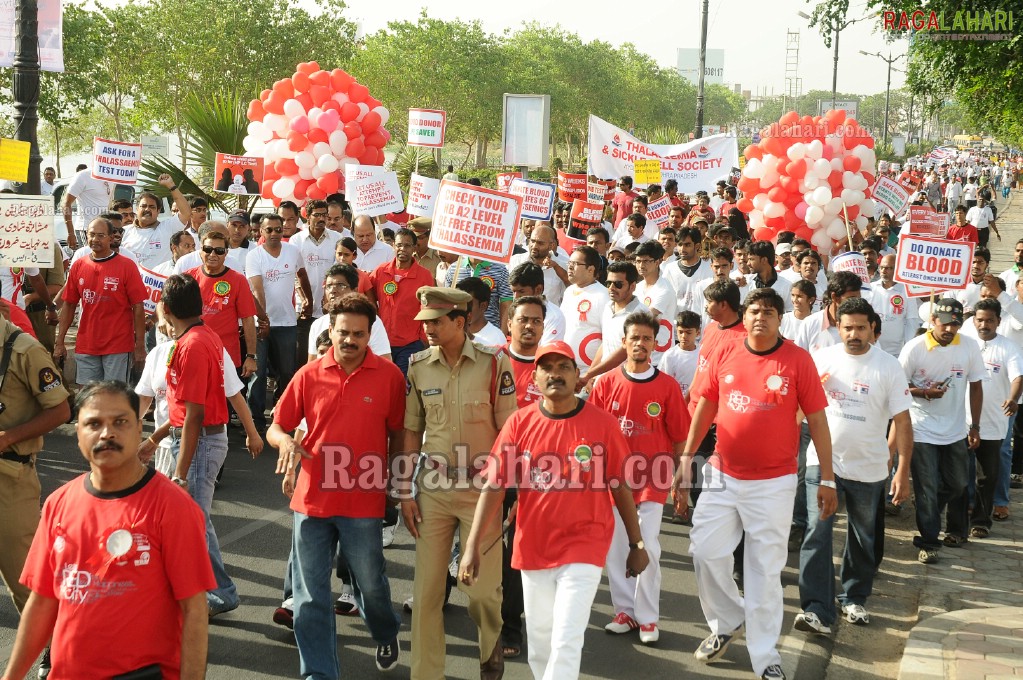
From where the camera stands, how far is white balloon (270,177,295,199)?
48.8 ft

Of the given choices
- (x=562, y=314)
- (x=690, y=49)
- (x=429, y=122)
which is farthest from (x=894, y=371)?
(x=690, y=49)

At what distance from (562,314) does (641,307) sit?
2.81 feet

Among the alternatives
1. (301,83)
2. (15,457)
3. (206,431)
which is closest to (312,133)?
(301,83)

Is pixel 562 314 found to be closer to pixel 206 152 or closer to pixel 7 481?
pixel 7 481

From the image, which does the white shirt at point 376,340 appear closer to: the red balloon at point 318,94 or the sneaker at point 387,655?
the sneaker at point 387,655

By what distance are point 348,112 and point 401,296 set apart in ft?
Result: 21.7

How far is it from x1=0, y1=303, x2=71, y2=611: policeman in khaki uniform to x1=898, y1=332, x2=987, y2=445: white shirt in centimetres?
572

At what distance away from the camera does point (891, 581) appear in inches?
303

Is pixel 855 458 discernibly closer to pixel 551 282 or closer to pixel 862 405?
pixel 862 405

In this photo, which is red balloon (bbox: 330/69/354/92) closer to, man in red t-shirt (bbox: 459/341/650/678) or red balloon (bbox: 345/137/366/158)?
red balloon (bbox: 345/137/366/158)

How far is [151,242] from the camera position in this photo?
11453mm

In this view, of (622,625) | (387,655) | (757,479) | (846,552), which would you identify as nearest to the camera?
(387,655)

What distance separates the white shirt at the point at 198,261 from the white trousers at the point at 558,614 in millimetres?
4886

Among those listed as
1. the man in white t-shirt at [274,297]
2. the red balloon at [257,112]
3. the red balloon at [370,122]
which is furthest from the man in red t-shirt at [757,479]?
the red balloon at [257,112]
